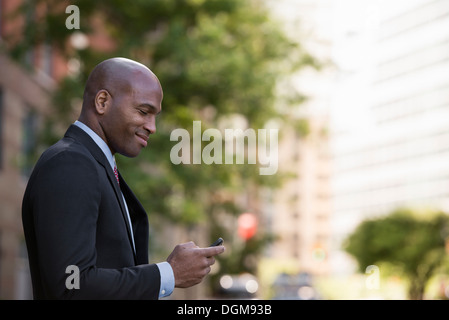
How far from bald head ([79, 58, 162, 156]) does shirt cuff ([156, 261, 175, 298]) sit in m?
0.42

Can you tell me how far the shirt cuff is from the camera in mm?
2303

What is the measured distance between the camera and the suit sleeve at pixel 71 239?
2154mm

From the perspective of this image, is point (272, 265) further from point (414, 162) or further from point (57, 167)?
point (57, 167)

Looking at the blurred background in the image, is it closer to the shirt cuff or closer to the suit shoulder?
the suit shoulder

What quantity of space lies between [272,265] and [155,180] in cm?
7242

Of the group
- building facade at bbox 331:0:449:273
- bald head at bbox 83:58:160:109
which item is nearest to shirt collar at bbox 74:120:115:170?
bald head at bbox 83:58:160:109

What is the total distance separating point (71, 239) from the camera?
7.04 feet

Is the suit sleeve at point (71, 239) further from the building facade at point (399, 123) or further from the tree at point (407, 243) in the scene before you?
the building facade at point (399, 123)

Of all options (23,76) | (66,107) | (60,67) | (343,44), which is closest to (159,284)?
(66,107)

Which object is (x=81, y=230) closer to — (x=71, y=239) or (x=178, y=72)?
(x=71, y=239)

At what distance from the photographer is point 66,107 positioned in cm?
1939

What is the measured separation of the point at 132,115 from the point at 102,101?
106mm

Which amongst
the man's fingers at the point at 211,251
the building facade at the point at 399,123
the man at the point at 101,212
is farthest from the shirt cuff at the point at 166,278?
the building facade at the point at 399,123

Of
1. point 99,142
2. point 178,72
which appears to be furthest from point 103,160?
point 178,72
